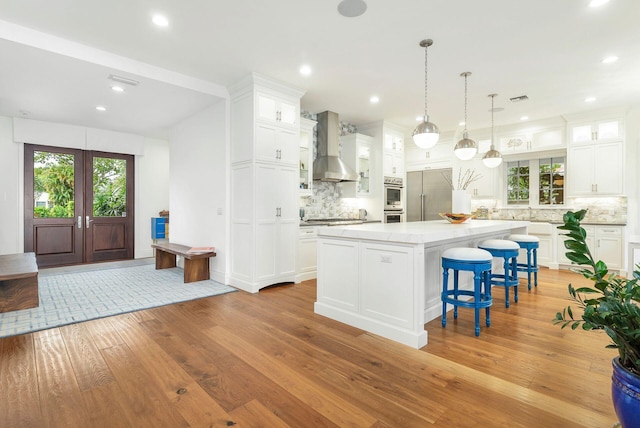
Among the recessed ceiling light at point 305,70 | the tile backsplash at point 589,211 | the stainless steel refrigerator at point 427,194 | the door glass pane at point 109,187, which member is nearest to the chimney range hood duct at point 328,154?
the recessed ceiling light at point 305,70

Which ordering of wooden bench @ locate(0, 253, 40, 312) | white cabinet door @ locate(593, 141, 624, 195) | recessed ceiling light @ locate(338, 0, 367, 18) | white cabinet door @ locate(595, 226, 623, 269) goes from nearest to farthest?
recessed ceiling light @ locate(338, 0, 367, 18)
wooden bench @ locate(0, 253, 40, 312)
white cabinet door @ locate(595, 226, 623, 269)
white cabinet door @ locate(593, 141, 624, 195)

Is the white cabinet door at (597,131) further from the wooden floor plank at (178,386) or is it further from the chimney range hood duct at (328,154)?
the wooden floor plank at (178,386)

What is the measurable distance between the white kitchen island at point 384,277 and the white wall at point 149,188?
A: 5.53m

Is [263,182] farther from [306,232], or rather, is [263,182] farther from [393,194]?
[393,194]

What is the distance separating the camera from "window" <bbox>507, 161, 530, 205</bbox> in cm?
663

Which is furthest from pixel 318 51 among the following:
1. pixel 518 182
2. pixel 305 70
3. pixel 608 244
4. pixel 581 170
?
pixel 608 244

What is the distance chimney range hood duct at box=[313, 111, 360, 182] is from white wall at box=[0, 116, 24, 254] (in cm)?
536

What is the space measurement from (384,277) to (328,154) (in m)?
3.50

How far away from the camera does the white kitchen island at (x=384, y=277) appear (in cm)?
258

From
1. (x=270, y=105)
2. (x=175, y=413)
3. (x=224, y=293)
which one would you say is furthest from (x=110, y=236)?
(x=175, y=413)

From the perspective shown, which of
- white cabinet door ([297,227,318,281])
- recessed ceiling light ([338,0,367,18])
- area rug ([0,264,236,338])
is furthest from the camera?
white cabinet door ([297,227,318,281])

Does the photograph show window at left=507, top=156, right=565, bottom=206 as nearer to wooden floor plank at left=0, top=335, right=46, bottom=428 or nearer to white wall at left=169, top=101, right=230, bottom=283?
white wall at left=169, top=101, right=230, bottom=283

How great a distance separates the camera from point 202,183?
17.5 ft

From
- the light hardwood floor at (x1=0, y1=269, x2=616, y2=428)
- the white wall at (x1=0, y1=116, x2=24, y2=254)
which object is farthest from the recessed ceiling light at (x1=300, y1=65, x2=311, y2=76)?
the white wall at (x1=0, y1=116, x2=24, y2=254)
